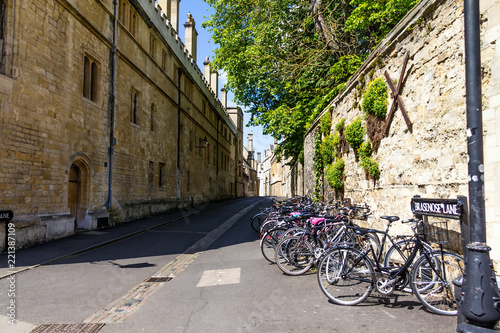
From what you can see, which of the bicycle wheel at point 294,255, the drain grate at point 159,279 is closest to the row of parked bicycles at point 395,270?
the bicycle wheel at point 294,255

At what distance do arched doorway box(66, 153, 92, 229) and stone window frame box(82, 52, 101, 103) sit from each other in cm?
233

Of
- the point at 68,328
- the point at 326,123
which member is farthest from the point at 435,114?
the point at 326,123

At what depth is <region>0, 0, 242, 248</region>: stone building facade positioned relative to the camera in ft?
29.3

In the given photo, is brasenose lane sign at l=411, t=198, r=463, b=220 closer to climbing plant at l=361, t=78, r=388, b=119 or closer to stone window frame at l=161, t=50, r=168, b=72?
climbing plant at l=361, t=78, r=388, b=119

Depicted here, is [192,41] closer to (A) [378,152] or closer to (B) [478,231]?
(A) [378,152]

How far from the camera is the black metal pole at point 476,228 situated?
2965mm

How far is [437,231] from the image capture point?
500 cm

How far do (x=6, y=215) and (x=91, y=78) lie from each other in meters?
6.39

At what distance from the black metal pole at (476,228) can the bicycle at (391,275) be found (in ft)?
3.57

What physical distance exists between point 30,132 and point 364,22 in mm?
11443

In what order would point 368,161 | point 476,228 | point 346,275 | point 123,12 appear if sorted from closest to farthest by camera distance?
point 476,228 → point 346,275 → point 368,161 → point 123,12

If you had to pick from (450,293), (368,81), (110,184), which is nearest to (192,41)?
(110,184)

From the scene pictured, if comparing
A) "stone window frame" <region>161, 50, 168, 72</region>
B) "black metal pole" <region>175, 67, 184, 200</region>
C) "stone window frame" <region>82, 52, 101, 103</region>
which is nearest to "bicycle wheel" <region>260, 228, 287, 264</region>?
"stone window frame" <region>82, 52, 101, 103</region>

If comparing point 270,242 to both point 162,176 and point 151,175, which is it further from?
point 162,176
